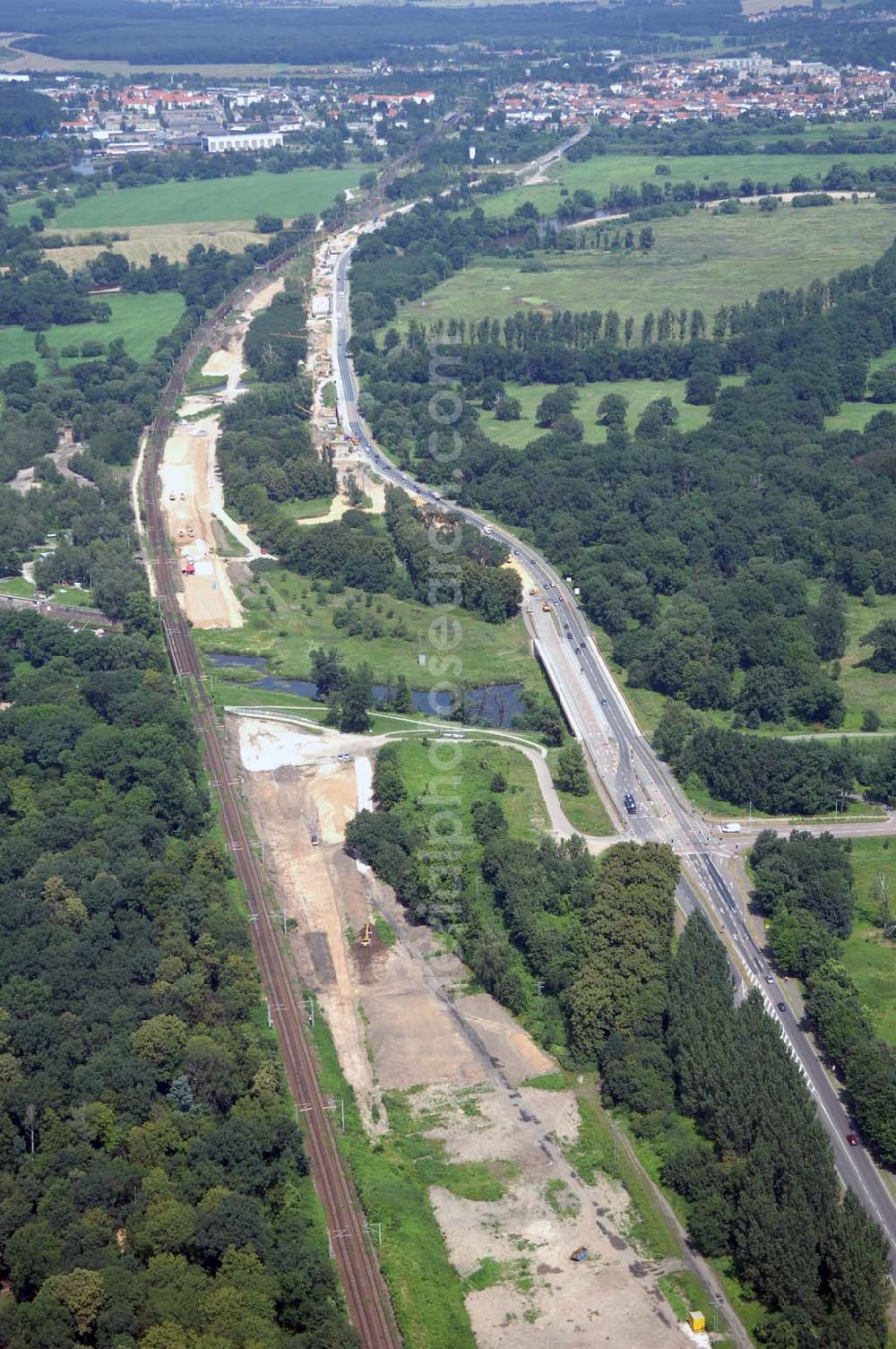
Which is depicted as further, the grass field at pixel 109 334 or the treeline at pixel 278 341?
the grass field at pixel 109 334

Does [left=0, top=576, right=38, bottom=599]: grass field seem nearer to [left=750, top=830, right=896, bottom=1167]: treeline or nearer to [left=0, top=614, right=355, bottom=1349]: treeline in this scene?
[left=0, top=614, right=355, bottom=1349]: treeline

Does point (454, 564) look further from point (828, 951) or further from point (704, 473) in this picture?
point (828, 951)

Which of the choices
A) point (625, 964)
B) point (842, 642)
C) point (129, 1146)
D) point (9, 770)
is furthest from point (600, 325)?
point (129, 1146)

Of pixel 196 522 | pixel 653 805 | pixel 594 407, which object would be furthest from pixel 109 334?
pixel 653 805

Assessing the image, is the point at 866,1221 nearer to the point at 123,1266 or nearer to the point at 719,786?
the point at 123,1266

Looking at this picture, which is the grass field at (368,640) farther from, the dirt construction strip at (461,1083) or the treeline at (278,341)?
the treeline at (278,341)

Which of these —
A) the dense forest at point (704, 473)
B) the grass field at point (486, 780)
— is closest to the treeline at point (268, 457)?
the dense forest at point (704, 473)
